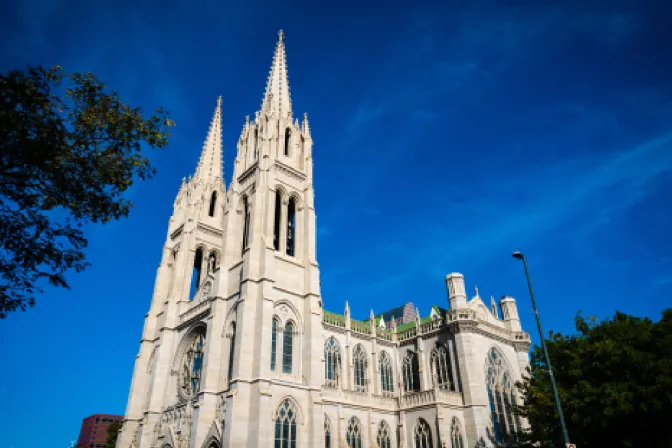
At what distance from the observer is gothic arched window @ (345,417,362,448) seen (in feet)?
112

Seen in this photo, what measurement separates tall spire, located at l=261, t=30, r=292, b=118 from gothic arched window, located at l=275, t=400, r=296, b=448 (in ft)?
81.9

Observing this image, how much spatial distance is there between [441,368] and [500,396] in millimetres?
5030

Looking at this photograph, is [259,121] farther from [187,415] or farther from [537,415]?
[537,415]

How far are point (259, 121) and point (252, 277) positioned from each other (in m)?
16.4

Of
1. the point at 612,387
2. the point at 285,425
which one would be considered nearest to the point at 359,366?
the point at 285,425

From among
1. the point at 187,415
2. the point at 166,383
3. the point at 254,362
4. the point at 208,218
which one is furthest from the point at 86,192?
the point at 208,218

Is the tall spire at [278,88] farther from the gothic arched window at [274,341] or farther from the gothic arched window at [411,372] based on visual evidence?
the gothic arched window at [411,372]

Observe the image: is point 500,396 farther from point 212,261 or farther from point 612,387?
point 212,261

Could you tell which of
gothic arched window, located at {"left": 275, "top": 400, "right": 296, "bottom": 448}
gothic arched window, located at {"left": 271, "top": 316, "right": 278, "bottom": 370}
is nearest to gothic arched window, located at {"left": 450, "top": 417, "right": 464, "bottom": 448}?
gothic arched window, located at {"left": 275, "top": 400, "right": 296, "bottom": 448}

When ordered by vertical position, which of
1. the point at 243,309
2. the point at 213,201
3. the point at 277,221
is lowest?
the point at 243,309

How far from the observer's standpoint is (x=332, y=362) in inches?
1512

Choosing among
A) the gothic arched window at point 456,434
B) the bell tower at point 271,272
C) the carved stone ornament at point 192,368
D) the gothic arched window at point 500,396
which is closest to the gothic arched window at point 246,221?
the bell tower at point 271,272

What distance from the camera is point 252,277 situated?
106 ft

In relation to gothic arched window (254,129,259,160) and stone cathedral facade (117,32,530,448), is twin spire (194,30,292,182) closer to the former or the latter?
stone cathedral facade (117,32,530,448)
